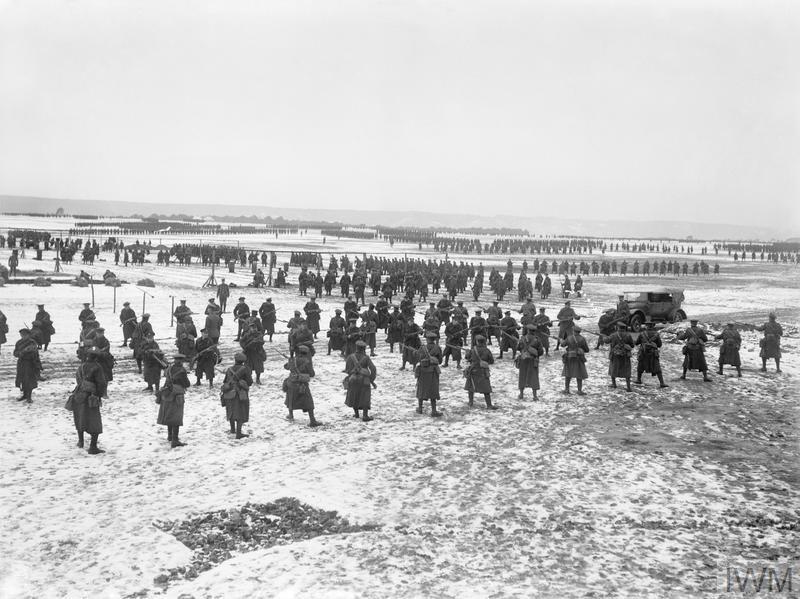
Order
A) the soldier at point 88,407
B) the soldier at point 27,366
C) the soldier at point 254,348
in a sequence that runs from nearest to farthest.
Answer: the soldier at point 88,407, the soldier at point 27,366, the soldier at point 254,348

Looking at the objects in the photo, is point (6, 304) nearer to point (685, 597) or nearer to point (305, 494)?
point (305, 494)

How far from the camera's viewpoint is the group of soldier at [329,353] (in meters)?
10.3

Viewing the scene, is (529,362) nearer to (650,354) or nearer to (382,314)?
(650,354)

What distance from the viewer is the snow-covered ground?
654 centimetres

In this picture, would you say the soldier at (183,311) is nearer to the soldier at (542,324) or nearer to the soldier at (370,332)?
the soldier at (370,332)

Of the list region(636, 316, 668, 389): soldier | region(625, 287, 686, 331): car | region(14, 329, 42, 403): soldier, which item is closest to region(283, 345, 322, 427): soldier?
region(14, 329, 42, 403): soldier

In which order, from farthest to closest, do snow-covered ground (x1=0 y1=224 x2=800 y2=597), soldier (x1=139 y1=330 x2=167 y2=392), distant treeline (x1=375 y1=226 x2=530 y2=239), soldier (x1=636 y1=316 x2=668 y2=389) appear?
distant treeline (x1=375 y1=226 x2=530 y2=239), soldier (x1=636 y1=316 x2=668 y2=389), soldier (x1=139 y1=330 x2=167 y2=392), snow-covered ground (x1=0 y1=224 x2=800 y2=597)

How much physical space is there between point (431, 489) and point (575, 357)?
240 inches

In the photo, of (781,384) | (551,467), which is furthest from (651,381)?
(551,467)

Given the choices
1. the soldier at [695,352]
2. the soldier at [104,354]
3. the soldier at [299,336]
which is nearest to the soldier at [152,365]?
the soldier at [104,354]

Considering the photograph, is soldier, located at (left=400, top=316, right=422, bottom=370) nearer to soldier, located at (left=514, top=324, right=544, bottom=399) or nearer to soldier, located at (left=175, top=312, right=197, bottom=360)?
soldier, located at (left=514, top=324, right=544, bottom=399)

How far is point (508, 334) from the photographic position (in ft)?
58.2

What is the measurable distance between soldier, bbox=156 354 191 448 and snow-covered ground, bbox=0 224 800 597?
0.89 feet

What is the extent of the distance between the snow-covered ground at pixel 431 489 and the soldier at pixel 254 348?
0.43m
